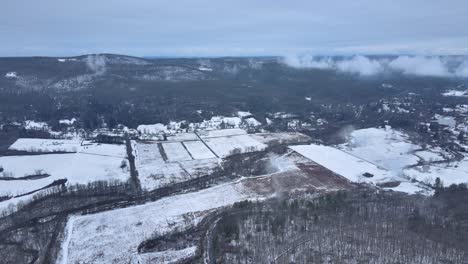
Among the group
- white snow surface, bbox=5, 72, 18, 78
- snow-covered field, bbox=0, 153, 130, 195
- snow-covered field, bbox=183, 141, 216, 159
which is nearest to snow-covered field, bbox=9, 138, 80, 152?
snow-covered field, bbox=0, 153, 130, 195

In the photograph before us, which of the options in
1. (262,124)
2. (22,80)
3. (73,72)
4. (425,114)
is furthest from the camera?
(73,72)

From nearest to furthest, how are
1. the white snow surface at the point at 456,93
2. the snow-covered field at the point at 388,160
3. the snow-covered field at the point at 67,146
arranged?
1. the snow-covered field at the point at 388,160
2. the snow-covered field at the point at 67,146
3. the white snow surface at the point at 456,93

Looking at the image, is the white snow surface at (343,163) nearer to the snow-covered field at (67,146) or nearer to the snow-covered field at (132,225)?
the snow-covered field at (132,225)

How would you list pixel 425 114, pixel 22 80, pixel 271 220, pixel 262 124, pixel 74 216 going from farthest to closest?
pixel 22 80 < pixel 425 114 < pixel 262 124 < pixel 74 216 < pixel 271 220

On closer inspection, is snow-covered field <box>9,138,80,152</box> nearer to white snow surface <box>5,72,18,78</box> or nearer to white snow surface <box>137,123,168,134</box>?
white snow surface <box>137,123,168,134</box>

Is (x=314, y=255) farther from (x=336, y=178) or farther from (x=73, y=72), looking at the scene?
(x=73, y=72)

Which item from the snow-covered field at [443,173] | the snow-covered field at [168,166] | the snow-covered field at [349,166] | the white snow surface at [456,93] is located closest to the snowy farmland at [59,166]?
the snow-covered field at [168,166]

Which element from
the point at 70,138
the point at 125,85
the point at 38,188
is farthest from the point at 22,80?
the point at 38,188
